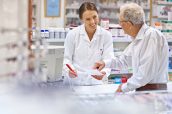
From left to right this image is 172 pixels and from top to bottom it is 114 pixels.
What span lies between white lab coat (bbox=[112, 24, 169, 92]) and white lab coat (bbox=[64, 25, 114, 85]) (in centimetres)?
67

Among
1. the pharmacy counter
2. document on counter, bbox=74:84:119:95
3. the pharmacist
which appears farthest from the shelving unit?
the pharmacy counter

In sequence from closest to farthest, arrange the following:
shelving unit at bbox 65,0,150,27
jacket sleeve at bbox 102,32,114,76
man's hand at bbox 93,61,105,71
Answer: man's hand at bbox 93,61,105,71 < jacket sleeve at bbox 102,32,114,76 < shelving unit at bbox 65,0,150,27

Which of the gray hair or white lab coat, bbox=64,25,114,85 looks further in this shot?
white lab coat, bbox=64,25,114,85

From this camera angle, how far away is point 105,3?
907cm

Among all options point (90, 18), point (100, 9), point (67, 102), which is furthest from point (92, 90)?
point (100, 9)

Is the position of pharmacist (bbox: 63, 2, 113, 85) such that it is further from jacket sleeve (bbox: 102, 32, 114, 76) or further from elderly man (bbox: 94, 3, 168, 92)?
elderly man (bbox: 94, 3, 168, 92)

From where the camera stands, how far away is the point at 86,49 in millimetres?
3291

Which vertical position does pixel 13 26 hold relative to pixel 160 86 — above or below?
above

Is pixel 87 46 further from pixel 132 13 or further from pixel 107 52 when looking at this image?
pixel 132 13

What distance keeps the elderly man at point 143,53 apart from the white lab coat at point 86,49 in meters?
0.66

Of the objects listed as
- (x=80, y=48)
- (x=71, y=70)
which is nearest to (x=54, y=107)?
(x=71, y=70)

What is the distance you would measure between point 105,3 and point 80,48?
602 cm

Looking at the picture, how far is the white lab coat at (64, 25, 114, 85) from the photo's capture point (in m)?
3.14

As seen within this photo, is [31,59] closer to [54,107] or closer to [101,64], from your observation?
[54,107]
